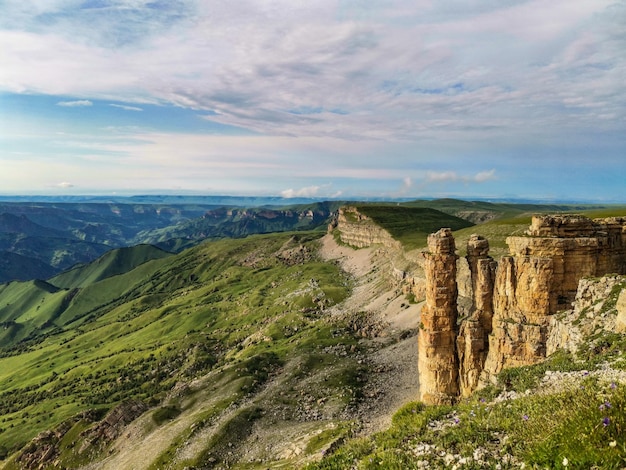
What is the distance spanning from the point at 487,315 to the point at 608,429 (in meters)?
30.4

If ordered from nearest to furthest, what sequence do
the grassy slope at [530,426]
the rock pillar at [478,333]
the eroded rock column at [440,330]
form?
the grassy slope at [530,426]
the rock pillar at [478,333]
the eroded rock column at [440,330]

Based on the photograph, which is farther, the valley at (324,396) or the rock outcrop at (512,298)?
the rock outcrop at (512,298)

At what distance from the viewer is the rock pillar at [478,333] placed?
41.6 metres

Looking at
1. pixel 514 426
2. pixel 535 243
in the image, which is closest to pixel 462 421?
pixel 514 426

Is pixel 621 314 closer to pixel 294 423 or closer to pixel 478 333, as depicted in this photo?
pixel 478 333

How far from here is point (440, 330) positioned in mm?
44094

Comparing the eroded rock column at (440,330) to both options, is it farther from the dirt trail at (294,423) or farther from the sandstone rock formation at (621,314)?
the sandstone rock formation at (621,314)

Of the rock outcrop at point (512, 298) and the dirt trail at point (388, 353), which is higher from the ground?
the rock outcrop at point (512, 298)

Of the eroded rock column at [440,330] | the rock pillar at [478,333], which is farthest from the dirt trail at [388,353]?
the rock pillar at [478,333]

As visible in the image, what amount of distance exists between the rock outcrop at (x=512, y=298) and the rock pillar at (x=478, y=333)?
0.32 ft

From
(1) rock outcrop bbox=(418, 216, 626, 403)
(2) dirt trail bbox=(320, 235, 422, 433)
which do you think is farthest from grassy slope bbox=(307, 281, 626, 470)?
(2) dirt trail bbox=(320, 235, 422, 433)

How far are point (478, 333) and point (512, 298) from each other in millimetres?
5448

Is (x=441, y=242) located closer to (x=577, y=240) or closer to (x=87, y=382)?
(x=577, y=240)

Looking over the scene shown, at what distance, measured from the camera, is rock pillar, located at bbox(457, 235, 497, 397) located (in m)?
41.6
